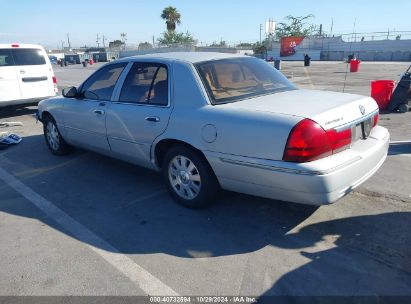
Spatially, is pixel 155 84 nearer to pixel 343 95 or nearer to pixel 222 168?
pixel 222 168

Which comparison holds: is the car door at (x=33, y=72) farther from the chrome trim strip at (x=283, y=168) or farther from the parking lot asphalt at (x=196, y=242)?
the chrome trim strip at (x=283, y=168)

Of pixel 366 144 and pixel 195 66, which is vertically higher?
pixel 195 66

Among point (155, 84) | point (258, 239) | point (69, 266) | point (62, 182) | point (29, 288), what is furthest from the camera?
point (62, 182)

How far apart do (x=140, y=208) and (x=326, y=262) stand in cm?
211

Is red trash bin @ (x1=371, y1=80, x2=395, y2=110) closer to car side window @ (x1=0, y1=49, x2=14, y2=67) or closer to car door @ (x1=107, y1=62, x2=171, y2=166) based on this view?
car door @ (x1=107, y1=62, x2=171, y2=166)

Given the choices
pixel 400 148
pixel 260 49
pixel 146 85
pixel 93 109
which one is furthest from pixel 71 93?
pixel 260 49

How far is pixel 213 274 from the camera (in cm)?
301

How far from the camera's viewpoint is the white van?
972cm

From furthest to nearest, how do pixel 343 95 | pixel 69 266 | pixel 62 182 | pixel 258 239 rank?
pixel 62 182 < pixel 343 95 < pixel 258 239 < pixel 69 266

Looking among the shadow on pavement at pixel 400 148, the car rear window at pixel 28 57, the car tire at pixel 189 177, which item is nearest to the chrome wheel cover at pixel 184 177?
the car tire at pixel 189 177

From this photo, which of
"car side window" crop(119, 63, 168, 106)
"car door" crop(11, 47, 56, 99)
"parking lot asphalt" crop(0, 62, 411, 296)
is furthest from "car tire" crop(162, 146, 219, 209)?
"car door" crop(11, 47, 56, 99)

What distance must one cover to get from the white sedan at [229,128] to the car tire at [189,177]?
0.01 metres

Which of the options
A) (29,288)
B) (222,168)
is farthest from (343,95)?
(29,288)

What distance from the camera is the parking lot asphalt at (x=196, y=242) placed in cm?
289
